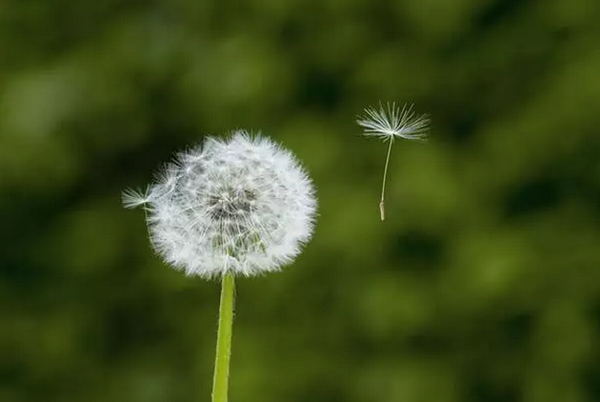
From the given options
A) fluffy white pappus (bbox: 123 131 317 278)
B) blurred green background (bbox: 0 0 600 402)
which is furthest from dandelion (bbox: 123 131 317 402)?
blurred green background (bbox: 0 0 600 402)

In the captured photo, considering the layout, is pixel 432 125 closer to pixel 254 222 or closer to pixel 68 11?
pixel 68 11

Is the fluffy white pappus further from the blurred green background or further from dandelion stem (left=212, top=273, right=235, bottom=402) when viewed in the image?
the blurred green background

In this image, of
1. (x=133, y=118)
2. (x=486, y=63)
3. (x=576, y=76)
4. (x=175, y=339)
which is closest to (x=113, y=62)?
(x=133, y=118)

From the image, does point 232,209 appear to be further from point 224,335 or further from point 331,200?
point 331,200

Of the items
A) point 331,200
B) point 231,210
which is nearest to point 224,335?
point 231,210

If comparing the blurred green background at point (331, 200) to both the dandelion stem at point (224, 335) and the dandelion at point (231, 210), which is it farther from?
the dandelion stem at point (224, 335)

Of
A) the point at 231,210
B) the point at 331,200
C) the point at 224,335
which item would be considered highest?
the point at 331,200
